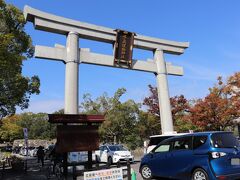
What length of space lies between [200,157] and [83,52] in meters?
14.2

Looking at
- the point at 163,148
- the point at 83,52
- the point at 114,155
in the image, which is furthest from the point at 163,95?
the point at 163,148

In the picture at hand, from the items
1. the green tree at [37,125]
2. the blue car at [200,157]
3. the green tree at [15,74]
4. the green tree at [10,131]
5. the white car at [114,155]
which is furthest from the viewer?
the green tree at [37,125]

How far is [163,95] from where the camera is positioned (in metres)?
26.1

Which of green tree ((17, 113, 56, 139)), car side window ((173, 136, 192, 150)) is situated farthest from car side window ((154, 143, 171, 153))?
green tree ((17, 113, 56, 139))

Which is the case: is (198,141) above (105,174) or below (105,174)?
above

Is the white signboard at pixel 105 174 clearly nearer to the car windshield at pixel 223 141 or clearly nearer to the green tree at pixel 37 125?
the car windshield at pixel 223 141

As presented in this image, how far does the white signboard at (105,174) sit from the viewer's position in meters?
8.11

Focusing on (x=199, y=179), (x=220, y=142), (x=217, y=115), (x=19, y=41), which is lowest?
(x=199, y=179)

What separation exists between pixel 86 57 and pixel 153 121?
89.3 feet

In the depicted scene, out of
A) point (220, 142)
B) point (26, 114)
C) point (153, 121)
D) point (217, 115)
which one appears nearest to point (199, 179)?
point (220, 142)

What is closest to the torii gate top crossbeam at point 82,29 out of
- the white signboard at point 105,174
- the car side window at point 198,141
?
the car side window at point 198,141

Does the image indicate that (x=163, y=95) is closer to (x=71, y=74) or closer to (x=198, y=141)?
(x=71, y=74)

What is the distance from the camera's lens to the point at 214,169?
998 cm

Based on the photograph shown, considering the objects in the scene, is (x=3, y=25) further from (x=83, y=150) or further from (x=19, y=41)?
(x=83, y=150)
